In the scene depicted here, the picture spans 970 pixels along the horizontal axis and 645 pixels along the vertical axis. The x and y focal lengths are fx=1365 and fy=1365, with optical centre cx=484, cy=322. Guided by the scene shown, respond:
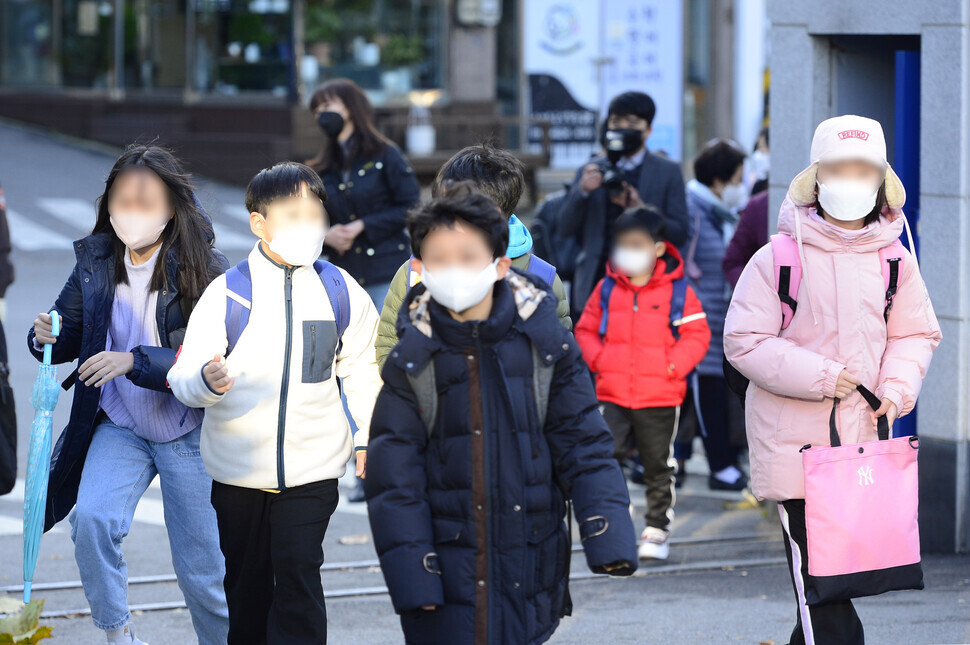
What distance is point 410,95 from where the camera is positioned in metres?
24.2

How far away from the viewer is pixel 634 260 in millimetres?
6188

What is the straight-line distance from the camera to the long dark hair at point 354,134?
696 centimetres

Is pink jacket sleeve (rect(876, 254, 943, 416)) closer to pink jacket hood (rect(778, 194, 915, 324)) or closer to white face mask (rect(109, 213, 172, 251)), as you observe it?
pink jacket hood (rect(778, 194, 915, 324))

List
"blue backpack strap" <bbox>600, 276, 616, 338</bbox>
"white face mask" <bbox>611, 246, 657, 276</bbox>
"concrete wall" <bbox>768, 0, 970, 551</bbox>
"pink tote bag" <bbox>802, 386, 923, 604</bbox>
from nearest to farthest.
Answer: "pink tote bag" <bbox>802, 386, 923, 604</bbox> < "concrete wall" <bbox>768, 0, 970, 551</bbox> < "white face mask" <bbox>611, 246, 657, 276</bbox> < "blue backpack strap" <bbox>600, 276, 616, 338</bbox>

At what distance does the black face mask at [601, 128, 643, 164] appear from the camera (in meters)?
7.00

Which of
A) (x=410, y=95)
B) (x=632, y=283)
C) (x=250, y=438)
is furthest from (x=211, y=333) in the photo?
(x=410, y=95)

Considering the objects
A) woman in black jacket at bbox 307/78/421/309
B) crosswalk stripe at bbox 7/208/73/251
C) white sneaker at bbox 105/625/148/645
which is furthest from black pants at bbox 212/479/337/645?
crosswalk stripe at bbox 7/208/73/251

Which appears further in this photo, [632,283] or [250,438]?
[632,283]

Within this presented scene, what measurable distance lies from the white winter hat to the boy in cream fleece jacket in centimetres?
147

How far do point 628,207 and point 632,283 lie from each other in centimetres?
79

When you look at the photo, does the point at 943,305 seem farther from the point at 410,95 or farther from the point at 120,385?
the point at 410,95

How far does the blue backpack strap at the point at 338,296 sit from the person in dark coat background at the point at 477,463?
71cm

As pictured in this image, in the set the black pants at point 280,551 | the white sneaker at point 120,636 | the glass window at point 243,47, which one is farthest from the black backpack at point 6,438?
the glass window at point 243,47

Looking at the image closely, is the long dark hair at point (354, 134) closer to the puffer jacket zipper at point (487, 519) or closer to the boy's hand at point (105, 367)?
the boy's hand at point (105, 367)
